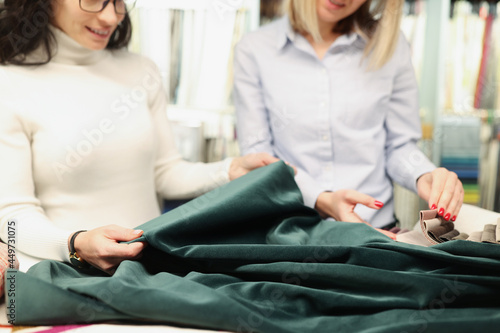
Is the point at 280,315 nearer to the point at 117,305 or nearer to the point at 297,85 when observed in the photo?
the point at 117,305

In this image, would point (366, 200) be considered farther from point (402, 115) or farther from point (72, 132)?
point (72, 132)

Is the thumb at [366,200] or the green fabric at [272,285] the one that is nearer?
the green fabric at [272,285]

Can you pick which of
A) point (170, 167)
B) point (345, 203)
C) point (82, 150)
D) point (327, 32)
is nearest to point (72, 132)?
point (82, 150)

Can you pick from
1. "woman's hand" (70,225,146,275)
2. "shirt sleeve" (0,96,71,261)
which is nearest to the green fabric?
"woman's hand" (70,225,146,275)

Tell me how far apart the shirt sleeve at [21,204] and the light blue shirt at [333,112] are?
1.94 feet

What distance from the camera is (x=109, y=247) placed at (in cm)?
85

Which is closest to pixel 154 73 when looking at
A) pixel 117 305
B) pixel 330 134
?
pixel 330 134

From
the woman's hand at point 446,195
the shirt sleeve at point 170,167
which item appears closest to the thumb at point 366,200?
the woman's hand at point 446,195

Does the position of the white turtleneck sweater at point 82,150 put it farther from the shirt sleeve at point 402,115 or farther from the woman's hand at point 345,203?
the shirt sleeve at point 402,115

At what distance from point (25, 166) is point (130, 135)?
0.26 m

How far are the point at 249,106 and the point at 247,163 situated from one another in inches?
10.4

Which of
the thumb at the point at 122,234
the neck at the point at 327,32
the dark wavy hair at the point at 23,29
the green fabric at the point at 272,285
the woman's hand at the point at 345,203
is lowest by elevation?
the woman's hand at the point at 345,203

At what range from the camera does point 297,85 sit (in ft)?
4.76

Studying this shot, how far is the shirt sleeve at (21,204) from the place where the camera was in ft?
3.20
